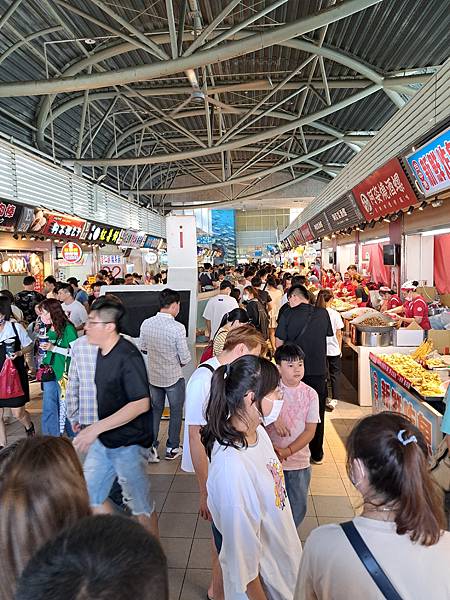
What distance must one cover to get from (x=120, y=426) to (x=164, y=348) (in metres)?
2.10

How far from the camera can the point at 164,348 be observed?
500 cm

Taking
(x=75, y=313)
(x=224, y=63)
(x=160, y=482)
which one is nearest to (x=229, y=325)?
(x=160, y=482)

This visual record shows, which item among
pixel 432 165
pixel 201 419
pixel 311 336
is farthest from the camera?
pixel 432 165

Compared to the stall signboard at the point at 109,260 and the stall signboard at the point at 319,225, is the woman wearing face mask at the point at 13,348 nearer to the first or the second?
the stall signboard at the point at 319,225

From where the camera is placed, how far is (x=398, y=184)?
25.5 ft

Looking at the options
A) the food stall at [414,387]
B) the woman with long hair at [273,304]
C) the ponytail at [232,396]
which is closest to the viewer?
the ponytail at [232,396]

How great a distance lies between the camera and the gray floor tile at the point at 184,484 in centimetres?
452

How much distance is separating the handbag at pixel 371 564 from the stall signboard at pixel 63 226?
10797 millimetres

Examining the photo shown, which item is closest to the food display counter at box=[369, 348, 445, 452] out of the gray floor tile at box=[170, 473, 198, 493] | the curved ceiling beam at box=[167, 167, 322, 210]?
the gray floor tile at box=[170, 473, 198, 493]

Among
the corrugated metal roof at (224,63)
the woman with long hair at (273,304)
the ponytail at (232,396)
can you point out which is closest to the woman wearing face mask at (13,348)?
the ponytail at (232,396)

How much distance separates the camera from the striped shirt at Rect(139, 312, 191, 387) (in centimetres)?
499

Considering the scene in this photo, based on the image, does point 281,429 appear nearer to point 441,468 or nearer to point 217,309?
point 441,468

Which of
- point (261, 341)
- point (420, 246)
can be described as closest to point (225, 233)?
point (420, 246)

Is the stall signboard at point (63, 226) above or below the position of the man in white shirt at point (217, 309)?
above
